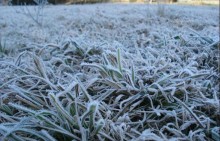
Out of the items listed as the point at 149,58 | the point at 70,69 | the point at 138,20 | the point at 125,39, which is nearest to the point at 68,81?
the point at 70,69

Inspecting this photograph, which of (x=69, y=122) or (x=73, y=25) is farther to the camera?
(x=73, y=25)

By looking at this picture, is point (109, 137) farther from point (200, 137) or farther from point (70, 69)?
point (70, 69)

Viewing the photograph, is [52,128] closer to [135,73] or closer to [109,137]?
[109,137]

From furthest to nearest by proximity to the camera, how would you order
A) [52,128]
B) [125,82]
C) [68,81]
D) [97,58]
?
[97,58] → [68,81] → [125,82] → [52,128]

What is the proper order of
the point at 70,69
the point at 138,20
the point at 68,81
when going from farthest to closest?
the point at 138,20
the point at 70,69
the point at 68,81

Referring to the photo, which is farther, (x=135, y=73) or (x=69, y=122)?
(x=135, y=73)

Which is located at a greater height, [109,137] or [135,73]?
[135,73]

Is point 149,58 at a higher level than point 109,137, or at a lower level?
higher

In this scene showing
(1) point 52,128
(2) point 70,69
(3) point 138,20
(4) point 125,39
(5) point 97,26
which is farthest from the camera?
(3) point 138,20

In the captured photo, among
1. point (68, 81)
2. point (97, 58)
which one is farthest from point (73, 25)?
point (68, 81)
